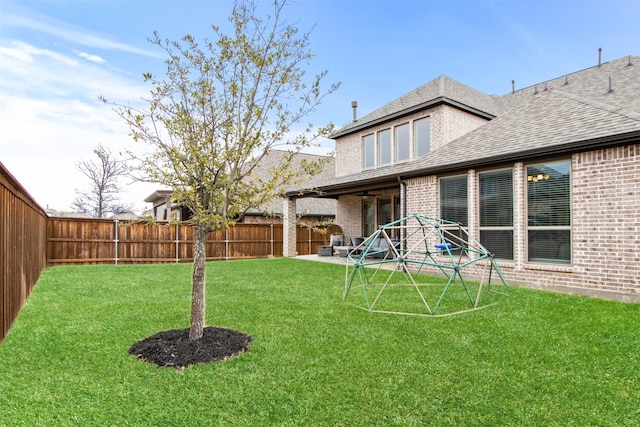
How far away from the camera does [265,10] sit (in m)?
4.50

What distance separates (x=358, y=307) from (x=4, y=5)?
7.81 m

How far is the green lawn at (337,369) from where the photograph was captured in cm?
286

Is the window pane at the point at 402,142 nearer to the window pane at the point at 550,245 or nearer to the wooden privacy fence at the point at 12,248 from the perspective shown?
the window pane at the point at 550,245

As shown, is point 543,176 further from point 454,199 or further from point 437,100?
point 437,100

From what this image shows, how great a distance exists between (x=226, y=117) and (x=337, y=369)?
10.2ft

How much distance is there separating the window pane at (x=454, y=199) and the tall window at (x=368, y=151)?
16.2ft

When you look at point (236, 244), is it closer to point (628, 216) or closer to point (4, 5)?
point (4, 5)

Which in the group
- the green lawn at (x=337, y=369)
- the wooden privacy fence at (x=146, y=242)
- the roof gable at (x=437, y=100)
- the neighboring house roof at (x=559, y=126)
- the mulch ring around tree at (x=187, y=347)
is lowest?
the green lawn at (x=337, y=369)

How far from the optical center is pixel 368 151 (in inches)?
590

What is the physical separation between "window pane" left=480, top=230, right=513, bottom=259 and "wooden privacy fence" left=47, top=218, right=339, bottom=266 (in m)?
6.46

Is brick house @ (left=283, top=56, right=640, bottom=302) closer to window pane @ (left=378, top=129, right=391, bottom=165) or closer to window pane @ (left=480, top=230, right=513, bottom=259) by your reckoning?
window pane @ (left=480, top=230, right=513, bottom=259)

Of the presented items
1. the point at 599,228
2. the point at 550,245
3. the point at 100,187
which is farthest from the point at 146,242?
the point at 599,228

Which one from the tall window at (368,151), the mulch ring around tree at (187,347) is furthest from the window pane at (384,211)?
the mulch ring around tree at (187,347)

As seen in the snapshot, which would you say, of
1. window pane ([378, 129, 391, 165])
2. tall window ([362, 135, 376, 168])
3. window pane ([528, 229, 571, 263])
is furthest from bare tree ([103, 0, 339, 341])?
tall window ([362, 135, 376, 168])
